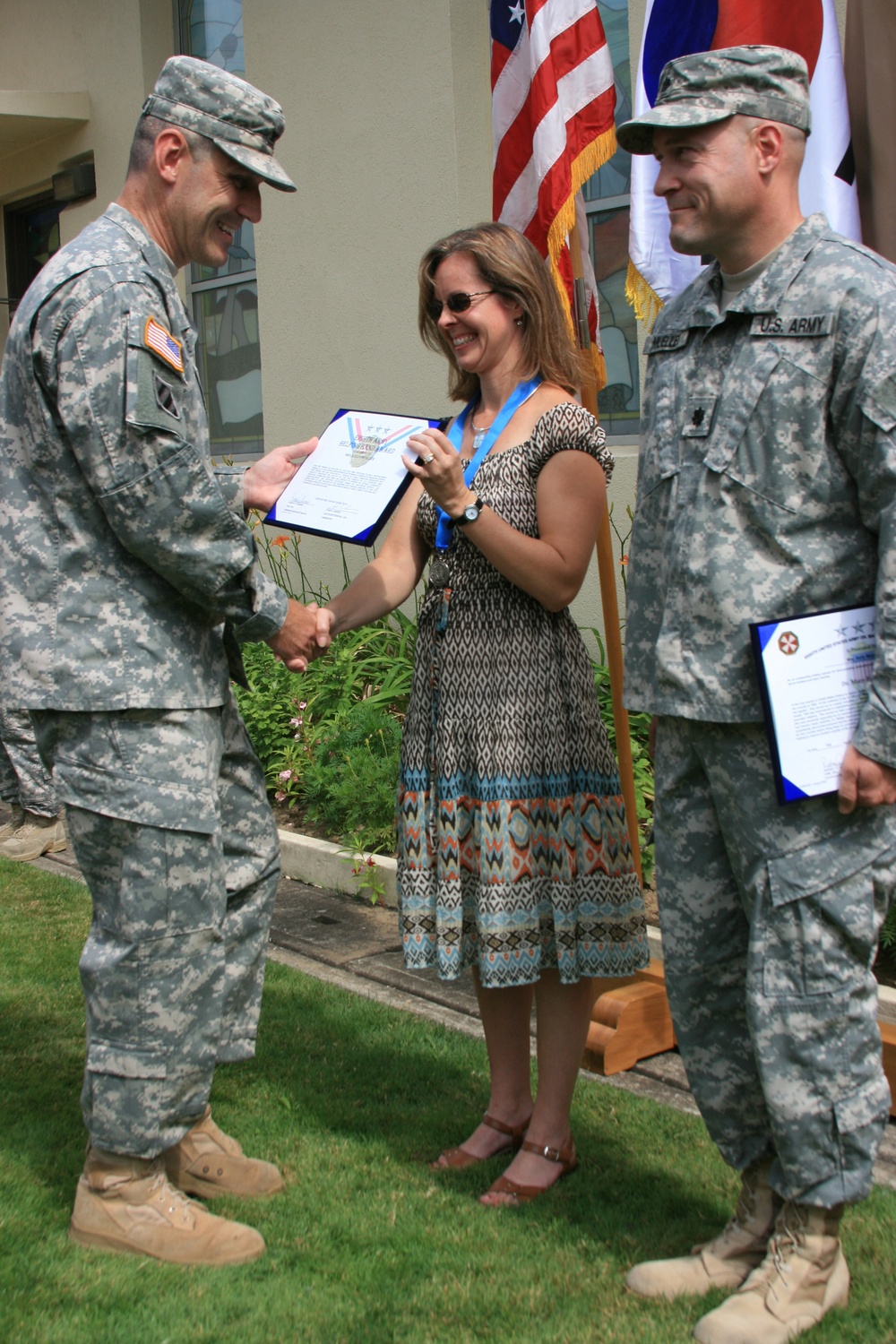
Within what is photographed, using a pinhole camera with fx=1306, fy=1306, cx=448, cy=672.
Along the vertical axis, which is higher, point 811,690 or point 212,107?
A: point 212,107

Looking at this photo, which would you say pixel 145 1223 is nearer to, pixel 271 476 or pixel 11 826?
pixel 271 476

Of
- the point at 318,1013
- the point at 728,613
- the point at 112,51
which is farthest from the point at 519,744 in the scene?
the point at 112,51

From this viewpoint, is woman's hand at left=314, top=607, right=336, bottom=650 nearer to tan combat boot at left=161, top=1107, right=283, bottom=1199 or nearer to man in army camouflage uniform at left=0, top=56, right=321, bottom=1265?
man in army camouflage uniform at left=0, top=56, right=321, bottom=1265

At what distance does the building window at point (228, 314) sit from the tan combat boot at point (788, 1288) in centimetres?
710

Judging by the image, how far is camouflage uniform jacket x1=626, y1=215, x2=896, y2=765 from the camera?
234cm

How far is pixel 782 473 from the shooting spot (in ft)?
7.95

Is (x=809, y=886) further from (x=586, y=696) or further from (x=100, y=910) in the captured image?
(x=100, y=910)

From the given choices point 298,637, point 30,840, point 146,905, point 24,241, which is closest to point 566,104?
point 298,637

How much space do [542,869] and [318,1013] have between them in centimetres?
149

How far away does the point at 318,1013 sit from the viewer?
4.32 metres

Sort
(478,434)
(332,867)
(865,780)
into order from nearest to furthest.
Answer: (865,780) < (478,434) < (332,867)

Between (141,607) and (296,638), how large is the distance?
42 centimetres

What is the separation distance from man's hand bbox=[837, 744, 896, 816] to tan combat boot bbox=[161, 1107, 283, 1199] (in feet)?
5.77

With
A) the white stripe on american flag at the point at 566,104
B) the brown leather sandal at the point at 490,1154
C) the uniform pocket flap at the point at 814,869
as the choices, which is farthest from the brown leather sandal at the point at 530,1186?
the white stripe on american flag at the point at 566,104
